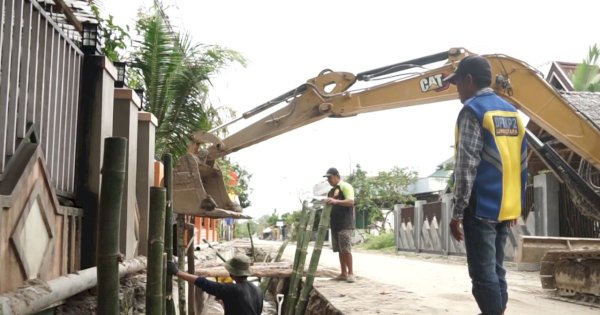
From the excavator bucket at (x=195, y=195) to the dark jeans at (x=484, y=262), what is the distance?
3.97 meters

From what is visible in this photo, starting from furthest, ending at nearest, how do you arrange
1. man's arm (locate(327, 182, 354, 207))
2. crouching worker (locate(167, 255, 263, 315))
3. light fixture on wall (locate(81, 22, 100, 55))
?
man's arm (locate(327, 182, 354, 207))
crouching worker (locate(167, 255, 263, 315))
light fixture on wall (locate(81, 22, 100, 55))

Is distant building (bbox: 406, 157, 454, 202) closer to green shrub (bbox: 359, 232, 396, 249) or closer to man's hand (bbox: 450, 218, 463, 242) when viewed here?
green shrub (bbox: 359, 232, 396, 249)

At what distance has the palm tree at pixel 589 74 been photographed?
1798 centimetres

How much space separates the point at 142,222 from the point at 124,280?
4.23 feet

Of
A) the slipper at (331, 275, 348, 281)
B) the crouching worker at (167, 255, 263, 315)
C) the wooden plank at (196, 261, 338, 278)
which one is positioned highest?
the crouching worker at (167, 255, 263, 315)

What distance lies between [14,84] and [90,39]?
5.12 feet

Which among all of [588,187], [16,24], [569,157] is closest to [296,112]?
[588,187]

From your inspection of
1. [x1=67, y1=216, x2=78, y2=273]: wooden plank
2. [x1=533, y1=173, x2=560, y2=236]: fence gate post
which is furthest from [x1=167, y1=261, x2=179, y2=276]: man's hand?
[x1=533, y1=173, x2=560, y2=236]: fence gate post

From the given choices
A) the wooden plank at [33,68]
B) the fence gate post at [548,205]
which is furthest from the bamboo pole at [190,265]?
the fence gate post at [548,205]

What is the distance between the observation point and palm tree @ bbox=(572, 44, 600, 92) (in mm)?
17984

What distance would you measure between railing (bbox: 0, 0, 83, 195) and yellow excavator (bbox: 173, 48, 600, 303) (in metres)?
3.14

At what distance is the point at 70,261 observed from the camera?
4.32m

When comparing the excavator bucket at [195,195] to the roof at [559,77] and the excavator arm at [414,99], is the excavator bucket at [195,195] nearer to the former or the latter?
the excavator arm at [414,99]

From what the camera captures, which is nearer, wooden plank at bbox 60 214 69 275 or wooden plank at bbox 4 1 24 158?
wooden plank at bbox 4 1 24 158
